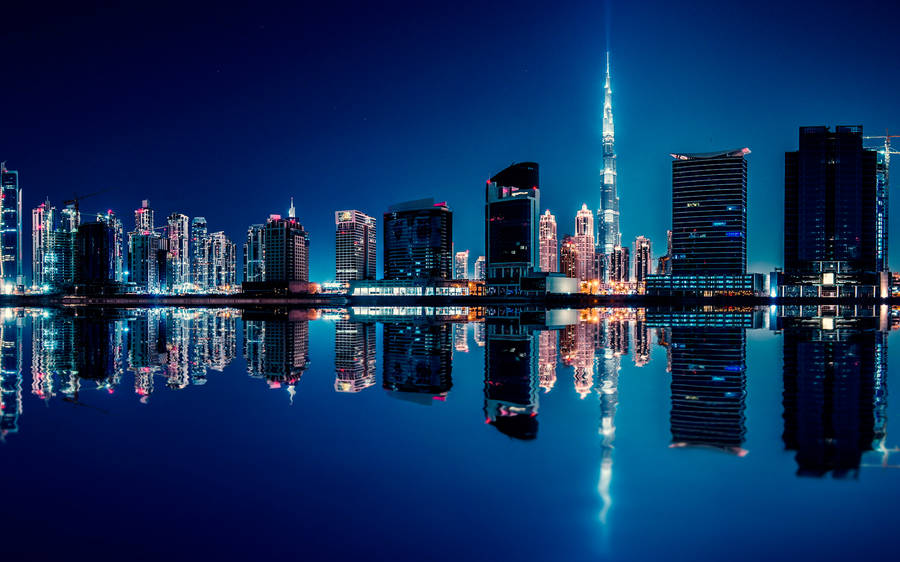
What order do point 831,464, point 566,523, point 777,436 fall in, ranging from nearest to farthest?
point 566,523, point 831,464, point 777,436

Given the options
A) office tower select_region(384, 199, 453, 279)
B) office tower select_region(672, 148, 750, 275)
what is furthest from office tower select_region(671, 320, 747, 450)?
office tower select_region(384, 199, 453, 279)

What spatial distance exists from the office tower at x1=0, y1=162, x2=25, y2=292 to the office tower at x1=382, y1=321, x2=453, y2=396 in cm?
20959

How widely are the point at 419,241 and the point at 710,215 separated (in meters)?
94.5

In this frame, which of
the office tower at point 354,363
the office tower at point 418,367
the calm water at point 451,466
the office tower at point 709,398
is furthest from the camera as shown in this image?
the office tower at point 354,363

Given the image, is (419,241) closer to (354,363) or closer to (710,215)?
(710,215)

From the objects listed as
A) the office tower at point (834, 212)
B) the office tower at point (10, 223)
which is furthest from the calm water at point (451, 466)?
the office tower at point (10, 223)

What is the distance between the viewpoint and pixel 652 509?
499 centimetres

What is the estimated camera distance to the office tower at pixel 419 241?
17825 cm

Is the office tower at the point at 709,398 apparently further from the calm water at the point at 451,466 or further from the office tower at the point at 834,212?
the office tower at the point at 834,212

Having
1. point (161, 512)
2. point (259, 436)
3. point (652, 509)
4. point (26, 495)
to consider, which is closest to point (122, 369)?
point (259, 436)

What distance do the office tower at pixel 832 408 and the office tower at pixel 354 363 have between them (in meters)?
8.17

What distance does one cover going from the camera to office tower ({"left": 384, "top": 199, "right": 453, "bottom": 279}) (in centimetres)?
17825

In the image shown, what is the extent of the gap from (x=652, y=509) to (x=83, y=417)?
8874 millimetres

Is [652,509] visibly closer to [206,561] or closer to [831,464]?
[831,464]
